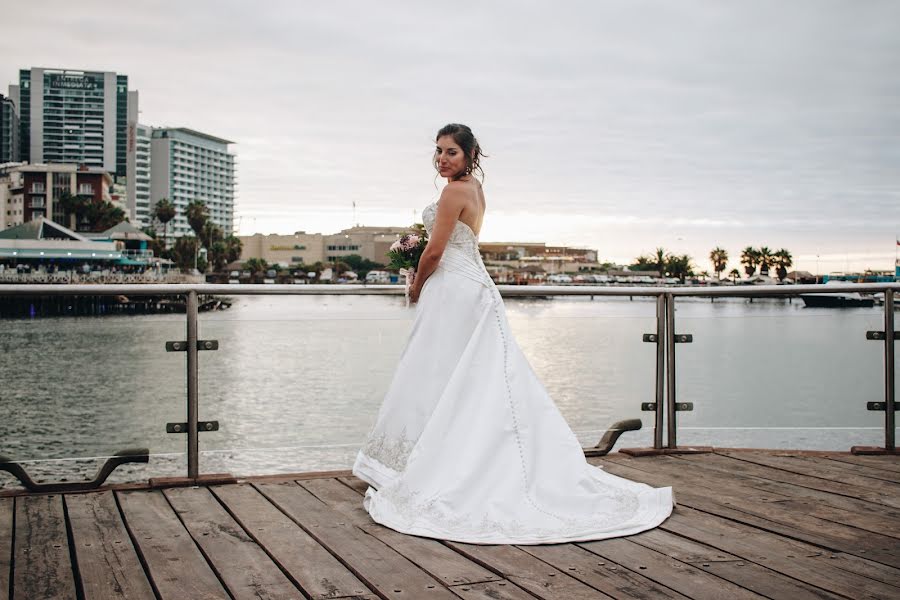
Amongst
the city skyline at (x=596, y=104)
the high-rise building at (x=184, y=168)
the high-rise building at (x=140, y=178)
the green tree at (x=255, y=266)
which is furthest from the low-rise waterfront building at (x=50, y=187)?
the high-rise building at (x=184, y=168)

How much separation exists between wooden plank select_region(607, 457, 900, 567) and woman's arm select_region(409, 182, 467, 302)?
1.45m

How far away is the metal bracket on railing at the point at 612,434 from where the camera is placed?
453 centimetres

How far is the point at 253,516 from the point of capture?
3.24 m

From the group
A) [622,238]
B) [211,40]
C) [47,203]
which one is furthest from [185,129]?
[211,40]

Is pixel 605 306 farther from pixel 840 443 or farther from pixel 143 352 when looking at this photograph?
pixel 143 352

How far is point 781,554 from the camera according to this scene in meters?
2.76

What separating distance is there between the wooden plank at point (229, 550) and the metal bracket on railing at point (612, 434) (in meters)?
2.05

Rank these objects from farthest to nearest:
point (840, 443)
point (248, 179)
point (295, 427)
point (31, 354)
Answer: point (248, 179)
point (840, 443)
point (295, 427)
point (31, 354)

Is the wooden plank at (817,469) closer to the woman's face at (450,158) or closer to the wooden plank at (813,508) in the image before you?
the wooden plank at (813,508)

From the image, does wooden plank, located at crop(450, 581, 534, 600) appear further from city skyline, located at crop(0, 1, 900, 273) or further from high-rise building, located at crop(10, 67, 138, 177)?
high-rise building, located at crop(10, 67, 138, 177)

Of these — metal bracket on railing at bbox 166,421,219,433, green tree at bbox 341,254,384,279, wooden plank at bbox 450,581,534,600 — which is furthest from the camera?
green tree at bbox 341,254,384,279

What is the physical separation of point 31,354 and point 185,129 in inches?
7695

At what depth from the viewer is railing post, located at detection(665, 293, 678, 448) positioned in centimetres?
464

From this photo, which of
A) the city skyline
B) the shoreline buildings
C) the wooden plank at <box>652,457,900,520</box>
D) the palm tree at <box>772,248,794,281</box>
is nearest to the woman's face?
the wooden plank at <box>652,457,900,520</box>
